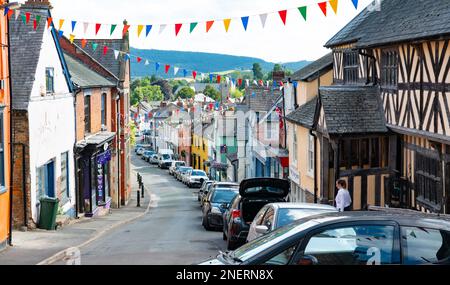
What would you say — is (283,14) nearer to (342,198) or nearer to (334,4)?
(334,4)

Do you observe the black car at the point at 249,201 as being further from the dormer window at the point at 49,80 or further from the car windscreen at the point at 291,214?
the dormer window at the point at 49,80

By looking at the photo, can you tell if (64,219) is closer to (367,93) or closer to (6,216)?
(6,216)

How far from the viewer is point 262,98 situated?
163ft

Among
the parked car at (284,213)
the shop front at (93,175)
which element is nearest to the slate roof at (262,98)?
the shop front at (93,175)

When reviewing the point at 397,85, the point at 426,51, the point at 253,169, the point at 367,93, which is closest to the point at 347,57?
the point at 367,93

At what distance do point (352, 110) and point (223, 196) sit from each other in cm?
689

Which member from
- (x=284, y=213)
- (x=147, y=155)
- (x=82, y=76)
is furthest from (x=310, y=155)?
(x=147, y=155)

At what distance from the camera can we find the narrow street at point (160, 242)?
17297 mm

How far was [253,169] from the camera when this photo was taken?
160 ft

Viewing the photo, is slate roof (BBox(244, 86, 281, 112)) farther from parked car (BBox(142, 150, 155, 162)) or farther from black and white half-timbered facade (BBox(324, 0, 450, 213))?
parked car (BBox(142, 150, 155, 162))
